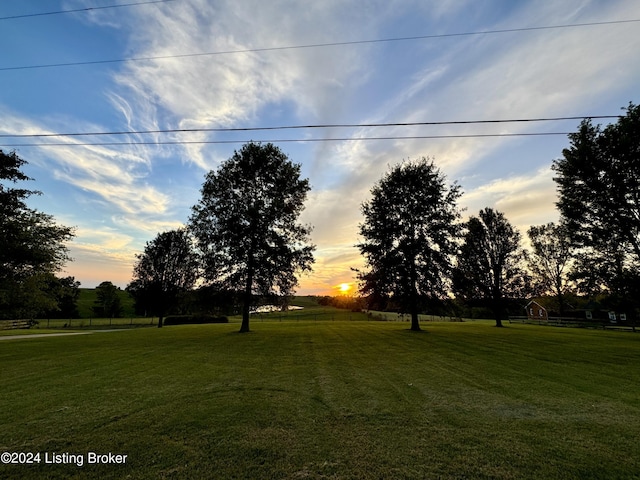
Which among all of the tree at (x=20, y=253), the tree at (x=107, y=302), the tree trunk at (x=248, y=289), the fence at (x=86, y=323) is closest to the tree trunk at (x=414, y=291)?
the tree trunk at (x=248, y=289)

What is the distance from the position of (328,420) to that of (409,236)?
21.9 metres

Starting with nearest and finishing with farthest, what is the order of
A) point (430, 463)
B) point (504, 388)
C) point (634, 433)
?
point (430, 463), point (634, 433), point (504, 388)

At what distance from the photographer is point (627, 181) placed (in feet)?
66.0

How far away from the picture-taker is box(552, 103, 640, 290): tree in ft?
65.5

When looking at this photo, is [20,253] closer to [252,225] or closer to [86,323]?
[252,225]

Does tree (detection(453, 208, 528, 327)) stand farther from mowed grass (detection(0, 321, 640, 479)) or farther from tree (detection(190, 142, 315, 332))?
mowed grass (detection(0, 321, 640, 479))

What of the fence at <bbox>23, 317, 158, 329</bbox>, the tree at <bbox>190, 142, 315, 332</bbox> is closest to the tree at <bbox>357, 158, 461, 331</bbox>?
the tree at <bbox>190, 142, 315, 332</bbox>

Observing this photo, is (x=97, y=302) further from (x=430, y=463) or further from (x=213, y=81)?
(x=430, y=463)

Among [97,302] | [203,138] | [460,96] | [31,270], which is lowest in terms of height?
[97,302]

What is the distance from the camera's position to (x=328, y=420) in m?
5.12

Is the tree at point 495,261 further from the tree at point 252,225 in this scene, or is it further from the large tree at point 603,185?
the tree at point 252,225

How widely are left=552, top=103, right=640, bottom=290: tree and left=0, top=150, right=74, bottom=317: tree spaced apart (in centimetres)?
3610

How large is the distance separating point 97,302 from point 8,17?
83.7 metres

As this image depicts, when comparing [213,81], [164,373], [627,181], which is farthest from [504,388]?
[627,181]
